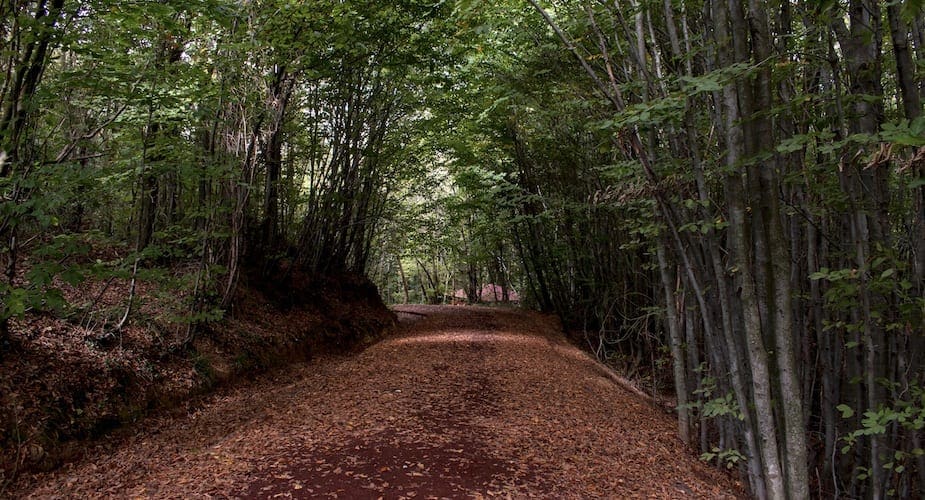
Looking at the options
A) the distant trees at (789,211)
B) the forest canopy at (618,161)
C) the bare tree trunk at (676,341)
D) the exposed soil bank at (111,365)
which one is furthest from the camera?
the bare tree trunk at (676,341)

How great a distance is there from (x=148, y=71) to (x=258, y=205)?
167 inches

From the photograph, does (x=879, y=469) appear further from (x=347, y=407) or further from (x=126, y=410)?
(x=126, y=410)

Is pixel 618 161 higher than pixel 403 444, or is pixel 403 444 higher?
pixel 618 161

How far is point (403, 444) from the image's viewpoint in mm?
3949

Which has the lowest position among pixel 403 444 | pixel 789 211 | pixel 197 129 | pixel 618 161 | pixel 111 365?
pixel 403 444

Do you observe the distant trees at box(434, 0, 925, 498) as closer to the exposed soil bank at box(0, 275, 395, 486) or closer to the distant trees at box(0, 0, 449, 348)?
the distant trees at box(0, 0, 449, 348)

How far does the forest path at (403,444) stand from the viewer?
3.33 m

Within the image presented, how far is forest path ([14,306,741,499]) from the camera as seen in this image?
3.33m

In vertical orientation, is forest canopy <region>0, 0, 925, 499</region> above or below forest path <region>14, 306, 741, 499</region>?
above

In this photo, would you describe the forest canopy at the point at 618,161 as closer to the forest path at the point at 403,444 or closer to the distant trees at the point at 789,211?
the distant trees at the point at 789,211

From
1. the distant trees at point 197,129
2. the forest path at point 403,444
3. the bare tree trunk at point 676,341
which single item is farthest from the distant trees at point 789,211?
the distant trees at point 197,129

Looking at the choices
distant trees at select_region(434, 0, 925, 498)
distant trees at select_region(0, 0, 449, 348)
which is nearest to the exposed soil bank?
distant trees at select_region(0, 0, 449, 348)

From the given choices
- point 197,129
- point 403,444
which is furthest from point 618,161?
point 197,129

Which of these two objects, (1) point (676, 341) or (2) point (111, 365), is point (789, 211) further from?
(2) point (111, 365)
